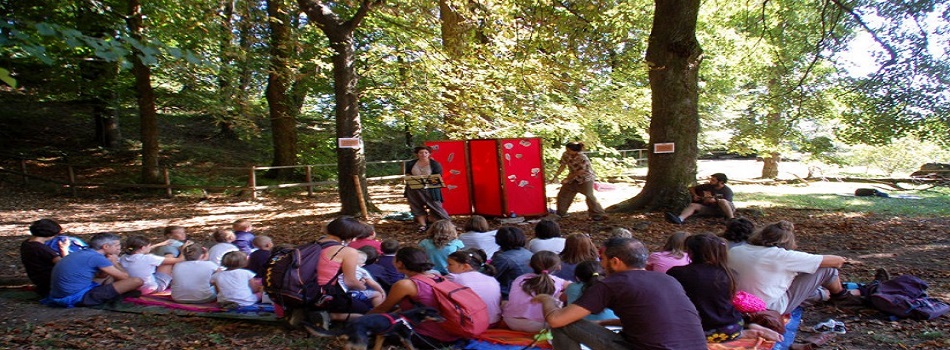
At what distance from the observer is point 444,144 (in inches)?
390

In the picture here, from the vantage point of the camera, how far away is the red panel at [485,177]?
962cm

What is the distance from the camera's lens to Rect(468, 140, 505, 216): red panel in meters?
9.62

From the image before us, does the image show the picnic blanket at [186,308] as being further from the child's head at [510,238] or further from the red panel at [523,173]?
the red panel at [523,173]

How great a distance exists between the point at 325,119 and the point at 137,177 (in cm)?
803

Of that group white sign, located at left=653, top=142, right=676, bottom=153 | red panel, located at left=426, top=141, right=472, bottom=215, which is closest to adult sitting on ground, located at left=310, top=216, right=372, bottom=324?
red panel, located at left=426, top=141, right=472, bottom=215

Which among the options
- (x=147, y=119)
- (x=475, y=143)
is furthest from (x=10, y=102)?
(x=475, y=143)

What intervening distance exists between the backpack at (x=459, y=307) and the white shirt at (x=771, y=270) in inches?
70.8

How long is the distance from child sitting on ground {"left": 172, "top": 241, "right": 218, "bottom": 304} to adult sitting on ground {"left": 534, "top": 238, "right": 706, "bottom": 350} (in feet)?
11.3

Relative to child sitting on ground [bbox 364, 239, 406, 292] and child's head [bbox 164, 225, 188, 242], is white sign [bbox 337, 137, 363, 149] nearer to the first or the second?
child's head [bbox 164, 225, 188, 242]

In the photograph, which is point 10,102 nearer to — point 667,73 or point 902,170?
point 667,73

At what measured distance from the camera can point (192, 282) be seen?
4918 millimetres

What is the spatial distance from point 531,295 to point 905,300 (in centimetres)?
276

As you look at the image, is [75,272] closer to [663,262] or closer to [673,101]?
[663,262]

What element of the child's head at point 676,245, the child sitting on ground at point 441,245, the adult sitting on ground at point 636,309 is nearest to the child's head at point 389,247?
the child sitting on ground at point 441,245
